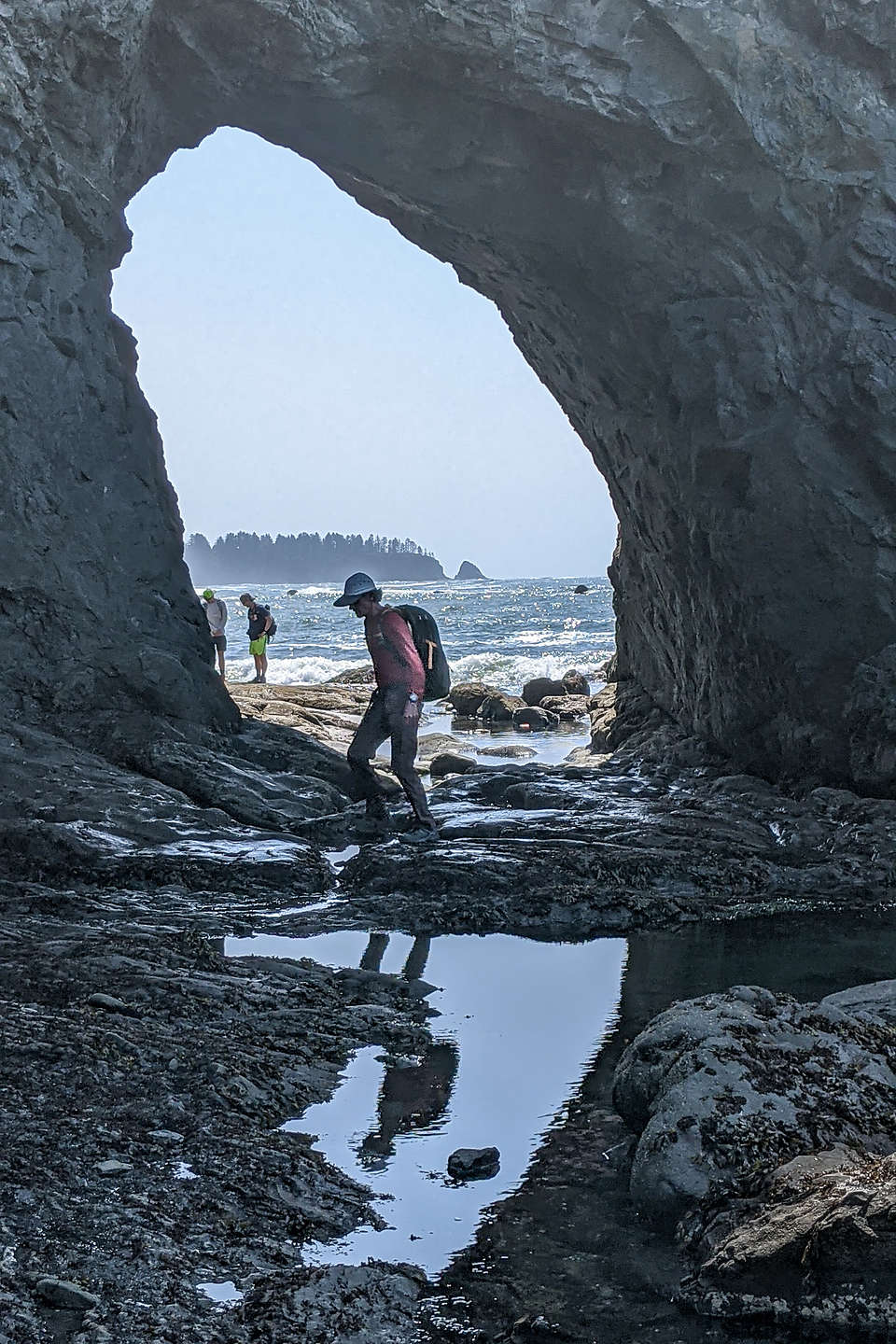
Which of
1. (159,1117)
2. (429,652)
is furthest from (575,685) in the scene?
(159,1117)

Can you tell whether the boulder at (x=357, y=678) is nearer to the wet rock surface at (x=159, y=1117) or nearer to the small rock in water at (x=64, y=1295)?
the wet rock surface at (x=159, y=1117)

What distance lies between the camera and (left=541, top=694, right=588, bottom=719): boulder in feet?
78.2

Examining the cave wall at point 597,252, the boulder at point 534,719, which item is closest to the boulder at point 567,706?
the boulder at point 534,719

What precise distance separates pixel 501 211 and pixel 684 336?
2498 mm

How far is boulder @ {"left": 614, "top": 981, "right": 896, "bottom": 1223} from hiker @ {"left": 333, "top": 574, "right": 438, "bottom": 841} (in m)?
5.07

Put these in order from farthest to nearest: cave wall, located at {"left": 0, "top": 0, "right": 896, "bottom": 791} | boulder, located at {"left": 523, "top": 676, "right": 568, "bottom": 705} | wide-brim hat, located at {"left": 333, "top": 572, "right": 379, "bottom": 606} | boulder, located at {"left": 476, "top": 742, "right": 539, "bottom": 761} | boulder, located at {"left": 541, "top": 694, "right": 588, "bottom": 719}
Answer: boulder, located at {"left": 523, "top": 676, "right": 568, "bottom": 705}, boulder, located at {"left": 541, "top": 694, "right": 588, "bottom": 719}, boulder, located at {"left": 476, "top": 742, "right": 539, "bottom": 761}, cave wall, located at {"left": 0, "top": 0, "right": 896, "bottom": 791}, wide-brim hat, located at {"left": 333, "top": 572, "right": 379, "bottom": 606}

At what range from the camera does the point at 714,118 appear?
36.9 ft

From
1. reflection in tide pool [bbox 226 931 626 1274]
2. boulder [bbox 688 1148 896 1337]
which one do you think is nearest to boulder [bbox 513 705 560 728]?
reflection in tide pool [bbox 226 931 626 1274]

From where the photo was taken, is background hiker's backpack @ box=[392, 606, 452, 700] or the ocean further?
the ocean

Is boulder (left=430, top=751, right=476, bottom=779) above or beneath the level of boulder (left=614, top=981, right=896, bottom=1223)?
beneath

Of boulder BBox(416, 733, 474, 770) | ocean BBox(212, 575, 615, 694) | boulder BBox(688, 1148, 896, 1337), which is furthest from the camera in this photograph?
ocean BBox(212, 575, 615, 694)

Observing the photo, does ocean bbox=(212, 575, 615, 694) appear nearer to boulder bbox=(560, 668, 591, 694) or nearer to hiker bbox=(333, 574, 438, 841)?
boulder bbox=(560, 668, 591, 694)

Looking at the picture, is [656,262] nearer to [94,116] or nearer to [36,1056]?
[94,116]

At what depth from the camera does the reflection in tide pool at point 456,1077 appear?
3.92 metres
